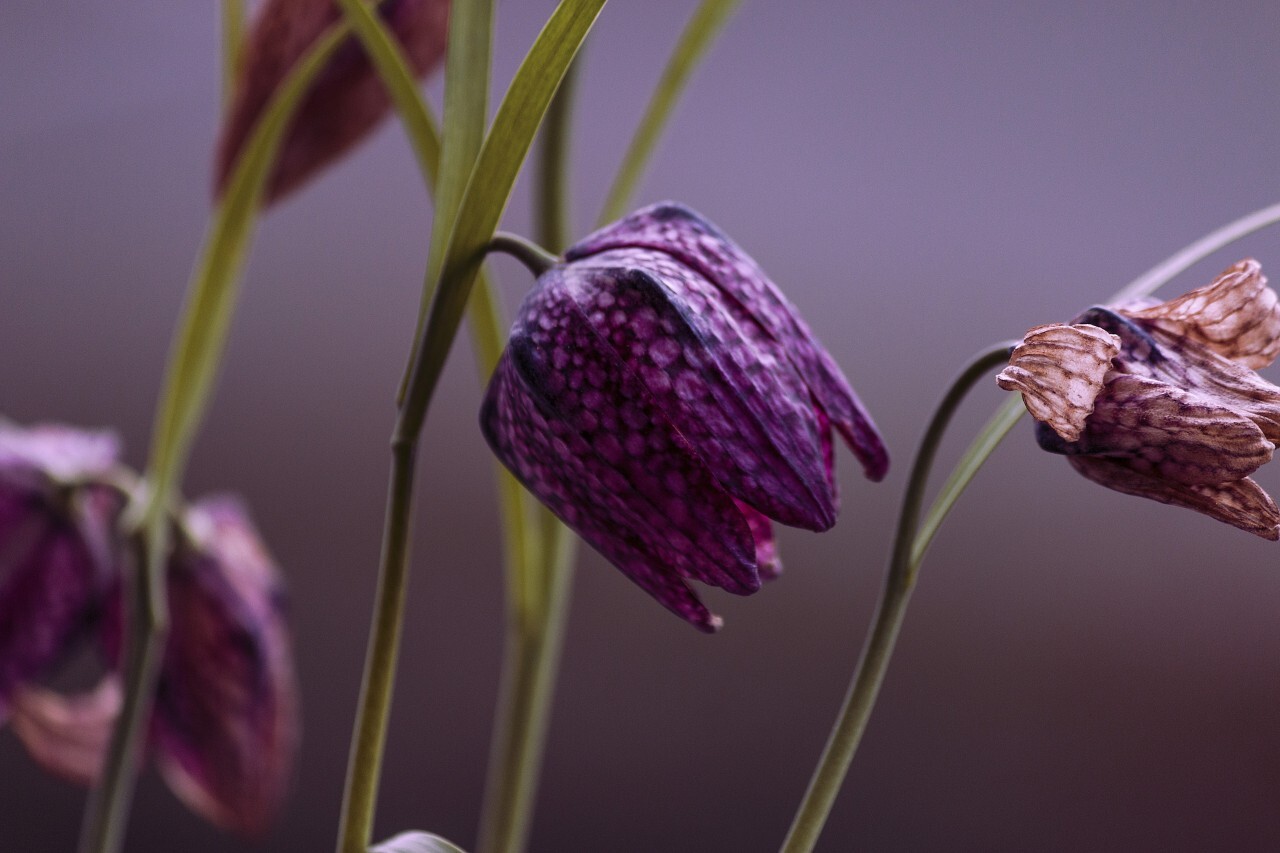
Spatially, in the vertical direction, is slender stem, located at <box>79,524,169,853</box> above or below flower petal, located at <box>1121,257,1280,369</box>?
below

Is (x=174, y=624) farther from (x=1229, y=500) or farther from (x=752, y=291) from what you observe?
(x=1229, y=500)

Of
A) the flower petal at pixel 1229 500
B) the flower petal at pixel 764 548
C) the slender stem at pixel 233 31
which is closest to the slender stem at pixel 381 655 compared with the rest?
the flower petal at pixel 764 548

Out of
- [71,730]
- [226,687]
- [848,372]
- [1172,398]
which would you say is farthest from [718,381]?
[848,372]

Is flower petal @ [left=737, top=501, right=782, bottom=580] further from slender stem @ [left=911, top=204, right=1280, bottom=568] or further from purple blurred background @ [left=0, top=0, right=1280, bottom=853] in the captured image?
purple blurred background @ [left=0, top=0, right=1280, bottom=853]

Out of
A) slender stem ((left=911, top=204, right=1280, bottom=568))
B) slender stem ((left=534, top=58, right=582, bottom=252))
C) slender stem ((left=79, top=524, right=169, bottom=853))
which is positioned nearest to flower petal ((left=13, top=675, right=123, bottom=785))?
slender stem ((left=79, top=524, right=169, bottom=853))

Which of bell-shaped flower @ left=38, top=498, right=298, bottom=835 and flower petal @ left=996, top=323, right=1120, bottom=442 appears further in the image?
bell-shaped flower @ left=38, top=498, right=298, bottom=835

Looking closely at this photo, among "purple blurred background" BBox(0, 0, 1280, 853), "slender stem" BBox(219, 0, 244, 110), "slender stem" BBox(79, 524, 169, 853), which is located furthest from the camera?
"purple blurred background" BBox(0, 0, 1280, 853)

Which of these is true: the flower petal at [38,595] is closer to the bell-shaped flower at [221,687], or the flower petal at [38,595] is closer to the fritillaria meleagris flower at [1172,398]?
the bell-shaped flower at [221,687]
